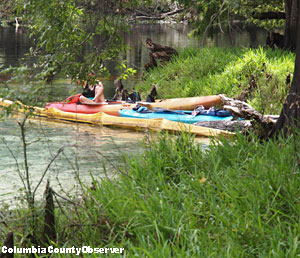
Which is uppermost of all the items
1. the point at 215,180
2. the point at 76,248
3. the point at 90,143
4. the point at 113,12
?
the point at 113,12

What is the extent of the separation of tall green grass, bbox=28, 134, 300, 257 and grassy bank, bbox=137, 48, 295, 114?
6126mm

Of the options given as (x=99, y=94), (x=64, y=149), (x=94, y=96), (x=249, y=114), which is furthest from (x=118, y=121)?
(x=249, y=114)

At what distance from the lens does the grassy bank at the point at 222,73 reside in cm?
1245

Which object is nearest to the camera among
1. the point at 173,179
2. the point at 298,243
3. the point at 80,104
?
the point at 298,243

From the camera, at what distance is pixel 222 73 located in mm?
14055

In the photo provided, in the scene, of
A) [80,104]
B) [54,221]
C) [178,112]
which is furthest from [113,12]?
[80,104]

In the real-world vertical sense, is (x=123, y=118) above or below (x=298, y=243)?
below

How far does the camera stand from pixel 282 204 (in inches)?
159

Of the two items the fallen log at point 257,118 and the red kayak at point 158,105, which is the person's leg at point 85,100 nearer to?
the red kayak at point 158,105

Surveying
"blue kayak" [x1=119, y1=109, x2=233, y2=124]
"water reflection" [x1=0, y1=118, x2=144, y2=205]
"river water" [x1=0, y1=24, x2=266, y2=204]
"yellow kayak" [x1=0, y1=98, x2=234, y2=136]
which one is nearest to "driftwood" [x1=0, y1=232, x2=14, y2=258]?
"river water" [x1=0, y1=24, x2=266, y2=204]

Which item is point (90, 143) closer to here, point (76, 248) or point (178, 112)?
point (178, 112)

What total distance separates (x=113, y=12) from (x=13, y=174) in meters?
3.13

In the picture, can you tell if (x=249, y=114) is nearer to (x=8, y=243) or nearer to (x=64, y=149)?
(x=64, y=149)

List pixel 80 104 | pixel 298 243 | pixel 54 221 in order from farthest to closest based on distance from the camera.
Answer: pixel 80 104 < pixel 54 221 < pixel 298 243
